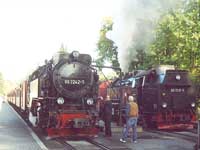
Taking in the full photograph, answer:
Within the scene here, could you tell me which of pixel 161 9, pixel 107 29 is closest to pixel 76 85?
pixel 161 9

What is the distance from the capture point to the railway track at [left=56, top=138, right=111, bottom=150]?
13.7m

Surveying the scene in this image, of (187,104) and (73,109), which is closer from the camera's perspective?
(73,109)

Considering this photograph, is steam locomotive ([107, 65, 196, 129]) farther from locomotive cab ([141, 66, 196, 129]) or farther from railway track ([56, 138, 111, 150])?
railway track ([56, 138, 111, 150])

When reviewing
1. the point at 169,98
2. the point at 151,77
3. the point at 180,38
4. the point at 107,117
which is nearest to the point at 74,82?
the point at 107,117

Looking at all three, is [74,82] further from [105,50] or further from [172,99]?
[105,50]

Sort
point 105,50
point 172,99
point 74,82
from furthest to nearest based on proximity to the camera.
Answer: point 105,50
point 172,99
point 74,82

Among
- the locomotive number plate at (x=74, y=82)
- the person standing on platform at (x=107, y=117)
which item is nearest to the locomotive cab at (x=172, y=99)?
the person standing on platform at (x=107, y=117)

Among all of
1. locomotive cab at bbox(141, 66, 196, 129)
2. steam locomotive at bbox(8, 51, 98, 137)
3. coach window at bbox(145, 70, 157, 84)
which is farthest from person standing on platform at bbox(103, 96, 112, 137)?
coach window at bbox(145, 70, 157, 84)

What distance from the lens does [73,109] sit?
16.9 m

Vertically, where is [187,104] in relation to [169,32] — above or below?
below

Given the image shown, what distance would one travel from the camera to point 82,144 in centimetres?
1494

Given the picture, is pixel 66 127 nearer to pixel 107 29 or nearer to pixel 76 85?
pixel 76 85

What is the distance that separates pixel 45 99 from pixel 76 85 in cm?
127

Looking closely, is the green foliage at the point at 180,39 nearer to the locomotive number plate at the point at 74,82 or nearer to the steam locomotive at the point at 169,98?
the steam locomotive at the point at 169,98
